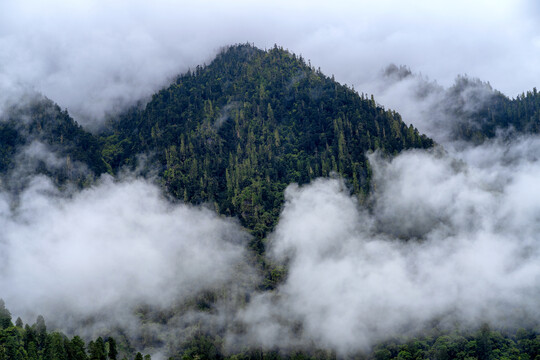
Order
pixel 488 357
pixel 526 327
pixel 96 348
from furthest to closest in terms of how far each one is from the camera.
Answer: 1. pixel 526 327
2. pixel 488 357
3. pixel 96 348

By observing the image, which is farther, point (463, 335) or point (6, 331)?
point (463, 335)

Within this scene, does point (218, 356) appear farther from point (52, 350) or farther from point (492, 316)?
point (492, 316)

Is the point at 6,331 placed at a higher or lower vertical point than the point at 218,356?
higher

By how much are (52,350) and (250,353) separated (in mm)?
73855

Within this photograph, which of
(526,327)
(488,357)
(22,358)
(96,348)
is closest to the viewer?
(22,358)

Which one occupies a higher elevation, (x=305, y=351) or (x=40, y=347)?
(x=40, y=347)

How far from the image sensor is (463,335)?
18900 cm

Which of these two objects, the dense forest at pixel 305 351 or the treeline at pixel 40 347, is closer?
the treeline at pixel 40 347

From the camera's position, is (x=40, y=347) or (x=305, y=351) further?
(x=305, y=351)

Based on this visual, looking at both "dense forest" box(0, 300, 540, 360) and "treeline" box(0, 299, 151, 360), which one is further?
"dense forest" box(0, 300, 540, 360)

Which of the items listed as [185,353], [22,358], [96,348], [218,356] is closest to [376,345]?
[218,356]

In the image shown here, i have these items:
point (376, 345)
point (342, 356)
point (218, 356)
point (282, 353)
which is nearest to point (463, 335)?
point (376, 345)

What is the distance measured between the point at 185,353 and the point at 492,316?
116 meters

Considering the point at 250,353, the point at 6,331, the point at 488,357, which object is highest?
the point at 6,331
